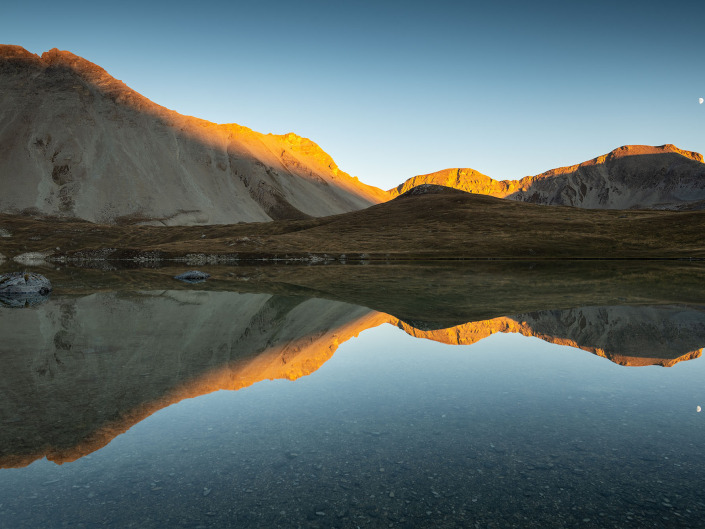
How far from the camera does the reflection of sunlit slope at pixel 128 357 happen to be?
11.8m

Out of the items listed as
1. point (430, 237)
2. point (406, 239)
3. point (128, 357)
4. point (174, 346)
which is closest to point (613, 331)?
point (174, 346)

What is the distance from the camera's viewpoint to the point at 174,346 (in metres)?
21.0

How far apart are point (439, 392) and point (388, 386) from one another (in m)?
1.74

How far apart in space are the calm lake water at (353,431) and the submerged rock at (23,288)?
23221 millimetres

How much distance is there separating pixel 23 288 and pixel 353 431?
45682 millimetres

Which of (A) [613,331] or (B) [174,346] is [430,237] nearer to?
(A) [613,331]

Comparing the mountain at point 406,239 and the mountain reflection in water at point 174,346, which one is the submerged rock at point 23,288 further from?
the mountain at point 406,239

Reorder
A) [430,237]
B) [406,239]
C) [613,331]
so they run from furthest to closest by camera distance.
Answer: [406,239] < [430,237] < [613,331]

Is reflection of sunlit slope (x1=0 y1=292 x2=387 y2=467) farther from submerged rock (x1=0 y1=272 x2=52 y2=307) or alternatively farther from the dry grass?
the dry grass

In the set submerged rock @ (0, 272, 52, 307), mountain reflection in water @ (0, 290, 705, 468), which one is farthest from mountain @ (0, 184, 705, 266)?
mountain reflection in water @ (0, 290, 705, 468)

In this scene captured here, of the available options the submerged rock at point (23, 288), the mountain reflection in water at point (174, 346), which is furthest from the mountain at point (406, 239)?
the mountain reflection in water at point (174, 346)

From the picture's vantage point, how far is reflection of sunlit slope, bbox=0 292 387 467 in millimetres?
11789

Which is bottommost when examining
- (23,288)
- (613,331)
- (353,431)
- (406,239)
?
(353,431)

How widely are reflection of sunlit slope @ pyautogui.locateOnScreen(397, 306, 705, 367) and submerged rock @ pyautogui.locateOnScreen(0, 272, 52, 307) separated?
117 feet
